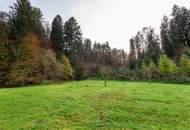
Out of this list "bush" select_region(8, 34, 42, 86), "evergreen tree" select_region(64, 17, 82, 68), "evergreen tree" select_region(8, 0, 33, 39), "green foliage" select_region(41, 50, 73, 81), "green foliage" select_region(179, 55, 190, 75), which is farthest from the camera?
"evergreen tree" select_region(64, 17, 82, 68)

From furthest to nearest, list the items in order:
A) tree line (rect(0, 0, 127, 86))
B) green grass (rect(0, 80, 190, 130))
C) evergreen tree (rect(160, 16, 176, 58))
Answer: evergreen tree (rect(160, 16, 176, 58))
tree line (rect(0, 0, 127, 86))
green grass (rect(0, 80, 190, 130))

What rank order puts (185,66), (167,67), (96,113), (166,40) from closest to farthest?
(96,113)
(185,66)
(167,67)
(166,40)

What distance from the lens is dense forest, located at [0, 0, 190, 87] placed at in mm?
35062

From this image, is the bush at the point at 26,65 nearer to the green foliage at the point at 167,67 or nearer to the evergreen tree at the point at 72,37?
the evergreen tree at the point at 72,37

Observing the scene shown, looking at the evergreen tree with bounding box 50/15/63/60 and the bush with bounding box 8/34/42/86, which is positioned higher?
the evergreen tree with bounding box 50/15/63/60

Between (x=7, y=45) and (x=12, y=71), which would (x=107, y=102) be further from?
(x=7, y=45)

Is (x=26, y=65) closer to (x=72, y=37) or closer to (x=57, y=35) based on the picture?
(x=57, y=35)

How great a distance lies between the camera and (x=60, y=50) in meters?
52.7

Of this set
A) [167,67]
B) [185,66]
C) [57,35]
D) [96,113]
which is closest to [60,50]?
[57,35]

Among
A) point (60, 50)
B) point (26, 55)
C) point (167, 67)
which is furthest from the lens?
point (60, 50)

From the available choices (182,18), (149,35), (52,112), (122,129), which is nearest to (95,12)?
(52,112)

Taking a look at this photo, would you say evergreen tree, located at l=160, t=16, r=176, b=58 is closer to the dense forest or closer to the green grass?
the dense forest

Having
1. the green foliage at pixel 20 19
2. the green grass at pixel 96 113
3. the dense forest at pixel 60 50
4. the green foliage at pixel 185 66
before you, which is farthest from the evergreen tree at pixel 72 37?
the green grass at pixel 96 113

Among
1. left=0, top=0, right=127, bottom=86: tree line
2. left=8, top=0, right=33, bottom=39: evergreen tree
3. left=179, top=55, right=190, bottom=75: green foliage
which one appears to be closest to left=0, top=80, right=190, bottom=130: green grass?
left=0, top=0, right=127, bottom=86: tree line
